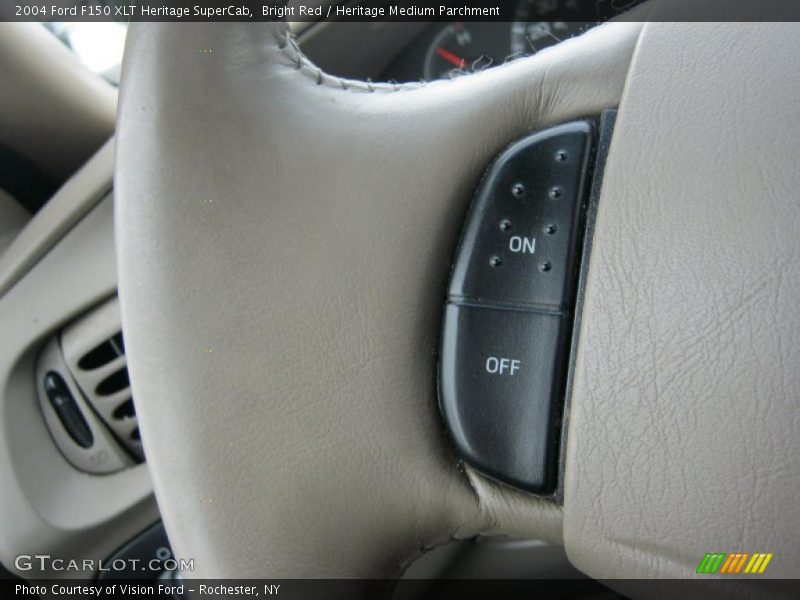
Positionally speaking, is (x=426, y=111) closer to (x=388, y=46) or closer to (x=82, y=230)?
(x=82, y=230)

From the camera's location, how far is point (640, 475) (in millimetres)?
528

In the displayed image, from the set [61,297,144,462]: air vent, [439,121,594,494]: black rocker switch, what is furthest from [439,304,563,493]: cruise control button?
[61,297,144,462]: air vent

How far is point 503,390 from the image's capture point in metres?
0.59

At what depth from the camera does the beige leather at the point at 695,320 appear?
49 centimetres

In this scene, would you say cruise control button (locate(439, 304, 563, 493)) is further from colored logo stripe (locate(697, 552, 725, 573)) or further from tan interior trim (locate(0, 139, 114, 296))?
tan interior trim (locate(0, 139, 114, 296))

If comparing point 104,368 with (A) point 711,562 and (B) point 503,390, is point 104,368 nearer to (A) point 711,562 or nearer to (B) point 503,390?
(B) point 503,390

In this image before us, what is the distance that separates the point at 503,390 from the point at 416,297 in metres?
0.09

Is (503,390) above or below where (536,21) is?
below

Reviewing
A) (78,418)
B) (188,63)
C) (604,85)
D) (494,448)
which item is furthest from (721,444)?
(78,418)

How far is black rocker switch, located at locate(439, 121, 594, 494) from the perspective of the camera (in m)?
0.58

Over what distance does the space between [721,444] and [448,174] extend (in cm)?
27

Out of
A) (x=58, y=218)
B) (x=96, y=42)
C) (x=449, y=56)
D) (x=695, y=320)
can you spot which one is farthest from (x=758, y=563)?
(x=96, y=42)

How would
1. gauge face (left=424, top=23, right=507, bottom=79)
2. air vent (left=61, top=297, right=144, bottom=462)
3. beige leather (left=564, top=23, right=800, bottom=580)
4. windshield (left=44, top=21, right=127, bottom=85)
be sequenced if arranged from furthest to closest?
gauge face (left=424, top=23, right=507, bottom=79) → windshield (left=44, top=21, right=127, bottom=85) → air vent (left=61, top=297, right=144, bottom=462) → beige leather (left=564, top=23, right=800, bottom=580)

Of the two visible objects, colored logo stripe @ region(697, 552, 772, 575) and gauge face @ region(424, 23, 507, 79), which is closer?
colored logo stripe @ region(697, 552, 772, 575)
